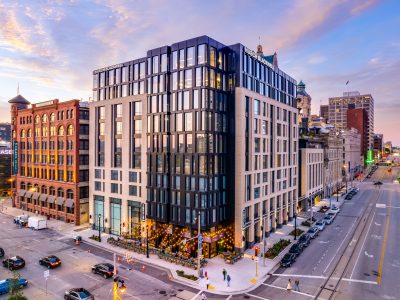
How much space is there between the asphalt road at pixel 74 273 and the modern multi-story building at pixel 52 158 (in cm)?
1203

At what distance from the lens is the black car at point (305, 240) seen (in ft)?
152

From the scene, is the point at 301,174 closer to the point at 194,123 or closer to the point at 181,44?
the point at 194,123

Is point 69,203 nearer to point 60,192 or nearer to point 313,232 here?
point 60,192

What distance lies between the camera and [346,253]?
4322cm

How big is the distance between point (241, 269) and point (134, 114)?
32.2 meters

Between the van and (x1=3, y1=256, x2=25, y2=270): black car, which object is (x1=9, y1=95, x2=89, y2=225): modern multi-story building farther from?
(x1=3, y1=256, x2=25, y2=270): black car

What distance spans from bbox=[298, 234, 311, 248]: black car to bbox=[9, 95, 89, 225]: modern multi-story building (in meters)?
44.3

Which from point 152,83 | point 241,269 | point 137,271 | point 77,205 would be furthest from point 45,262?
point 152,83

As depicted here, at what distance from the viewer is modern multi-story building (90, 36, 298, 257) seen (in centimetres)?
4238

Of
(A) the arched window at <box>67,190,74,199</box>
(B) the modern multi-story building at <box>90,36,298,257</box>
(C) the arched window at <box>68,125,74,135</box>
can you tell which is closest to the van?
(A) the arched window at <box>67,190,74,199</box>

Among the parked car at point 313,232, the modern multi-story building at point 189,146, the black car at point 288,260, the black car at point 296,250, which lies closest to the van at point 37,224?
the modern multi-story building at point 189,146

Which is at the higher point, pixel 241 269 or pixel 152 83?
pixel 152 83

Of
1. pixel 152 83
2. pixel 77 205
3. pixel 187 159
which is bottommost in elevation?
pixel 77 205

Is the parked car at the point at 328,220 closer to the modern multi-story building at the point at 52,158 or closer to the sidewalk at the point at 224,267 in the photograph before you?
the sidewalk at the point at 224,267
